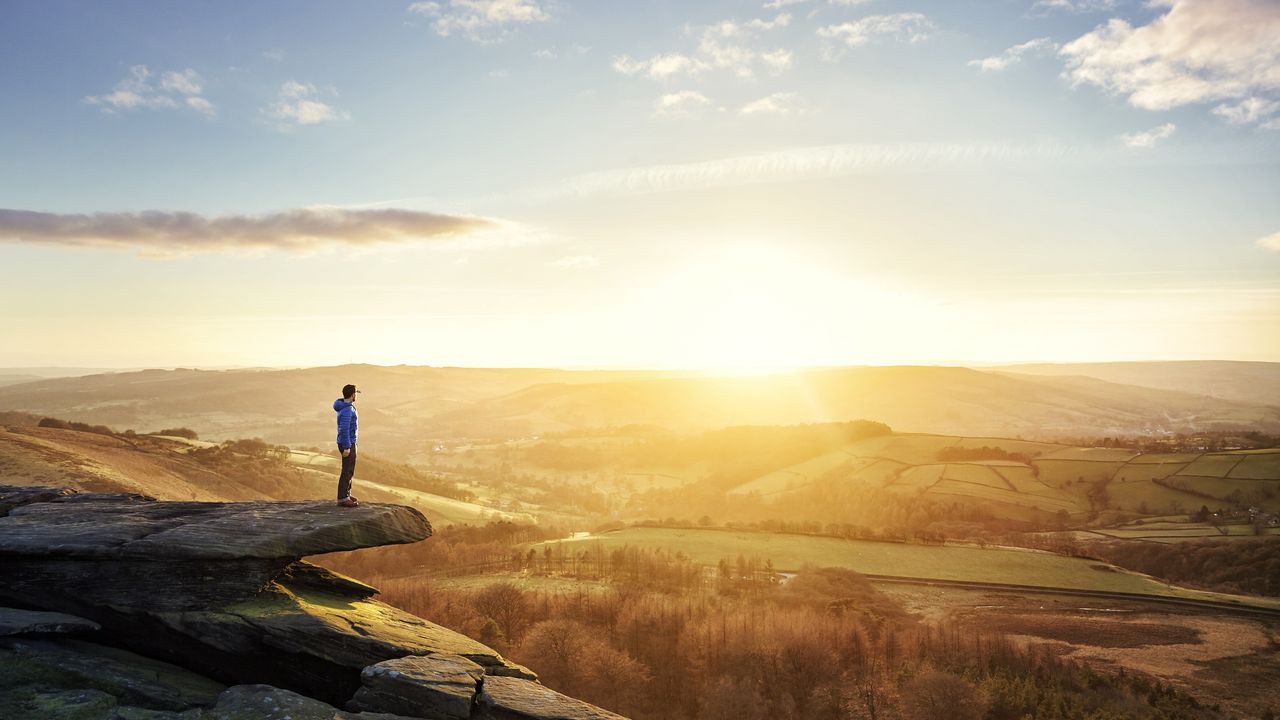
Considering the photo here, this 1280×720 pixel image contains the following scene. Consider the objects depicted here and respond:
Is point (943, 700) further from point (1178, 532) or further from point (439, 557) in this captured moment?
point (1178, 532)

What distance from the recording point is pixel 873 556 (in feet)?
315

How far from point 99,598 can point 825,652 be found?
54040 millimetres

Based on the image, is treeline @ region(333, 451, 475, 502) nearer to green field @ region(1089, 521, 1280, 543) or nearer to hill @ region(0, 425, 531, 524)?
hill @ region(0, 425, 531, 524)

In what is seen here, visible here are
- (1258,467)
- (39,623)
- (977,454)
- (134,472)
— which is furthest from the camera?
(977,454)

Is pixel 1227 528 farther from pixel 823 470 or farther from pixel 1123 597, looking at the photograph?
pixel 823 470

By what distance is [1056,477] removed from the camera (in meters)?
135

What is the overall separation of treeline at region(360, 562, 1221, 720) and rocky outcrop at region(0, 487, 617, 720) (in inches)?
1310

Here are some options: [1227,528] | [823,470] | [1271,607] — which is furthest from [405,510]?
[823,470]

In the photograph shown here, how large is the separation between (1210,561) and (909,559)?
133ft

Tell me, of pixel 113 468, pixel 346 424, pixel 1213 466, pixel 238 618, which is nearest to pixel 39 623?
pixel 238 618

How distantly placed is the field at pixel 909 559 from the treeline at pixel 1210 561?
897 centimetres

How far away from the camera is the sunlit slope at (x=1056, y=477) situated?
115 m

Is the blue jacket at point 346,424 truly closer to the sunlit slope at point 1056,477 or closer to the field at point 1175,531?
the field at point 1175,531

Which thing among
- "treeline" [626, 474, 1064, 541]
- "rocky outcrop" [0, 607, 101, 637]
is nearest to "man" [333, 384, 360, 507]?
"rocky outcrop" [0, 607, 101, 637]
